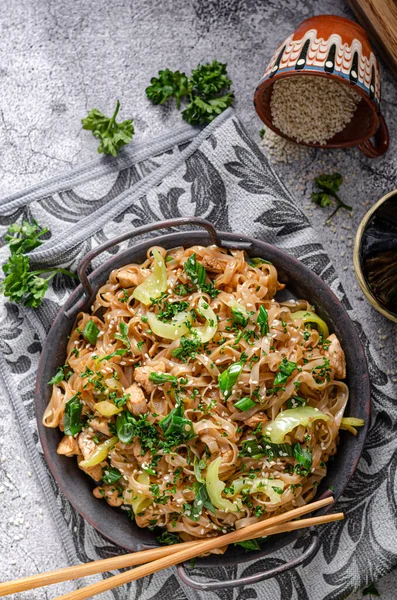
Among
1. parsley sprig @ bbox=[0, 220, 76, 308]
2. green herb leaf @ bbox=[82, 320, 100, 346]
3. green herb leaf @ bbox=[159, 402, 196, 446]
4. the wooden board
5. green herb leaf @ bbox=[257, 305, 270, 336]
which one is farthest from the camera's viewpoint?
the wooden board

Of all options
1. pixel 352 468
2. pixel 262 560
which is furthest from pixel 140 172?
pixel 262 560

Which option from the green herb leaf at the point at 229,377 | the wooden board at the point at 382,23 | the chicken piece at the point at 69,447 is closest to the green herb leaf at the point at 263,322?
the green herb leaf at the point at 229,377

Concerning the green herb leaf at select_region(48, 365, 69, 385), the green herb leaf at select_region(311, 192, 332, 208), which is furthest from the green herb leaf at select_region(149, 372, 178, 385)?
the green herb leaf at select_region(311, 192, 332, 208)

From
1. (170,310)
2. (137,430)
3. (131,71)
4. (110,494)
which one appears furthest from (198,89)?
(110,494)

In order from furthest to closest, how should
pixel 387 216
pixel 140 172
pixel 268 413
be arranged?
pixel 140 172 → pixel 387 216 → pixel 268 413

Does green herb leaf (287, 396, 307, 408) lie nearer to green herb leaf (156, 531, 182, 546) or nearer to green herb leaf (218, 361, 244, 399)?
green herb leaf (218, 361, 244, 399)

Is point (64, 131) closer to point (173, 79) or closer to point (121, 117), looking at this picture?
point (121, 117)

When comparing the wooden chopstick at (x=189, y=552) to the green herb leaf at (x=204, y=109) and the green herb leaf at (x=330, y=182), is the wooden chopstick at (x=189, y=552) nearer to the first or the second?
the green herb leaf at (x=330, y=182)
